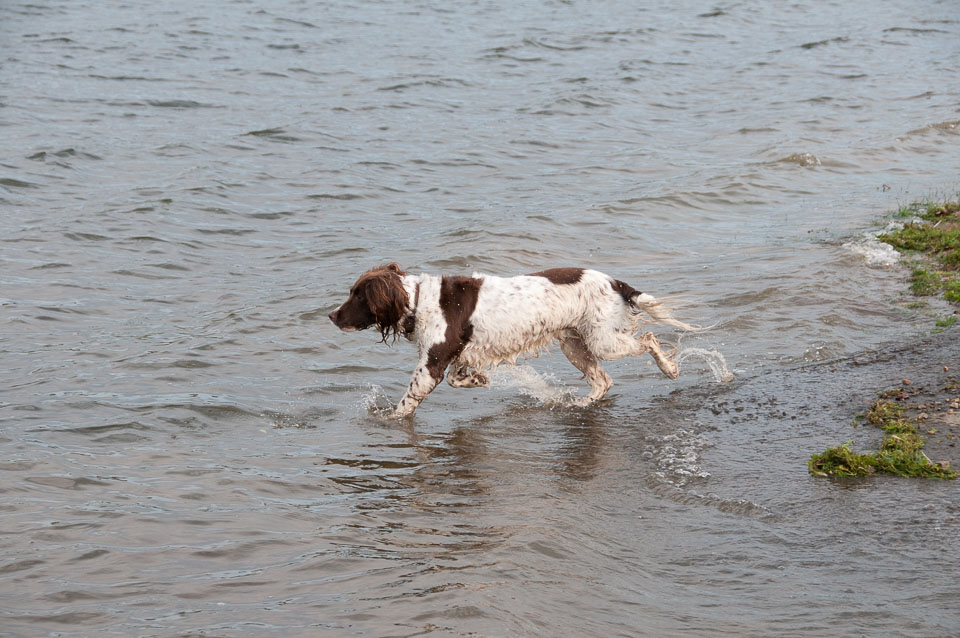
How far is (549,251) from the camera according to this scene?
38.9 ft

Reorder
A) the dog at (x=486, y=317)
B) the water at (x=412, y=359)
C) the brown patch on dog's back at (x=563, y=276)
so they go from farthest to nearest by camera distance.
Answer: the brown patch on dog's back at (x=563, y=276)
the dog at (x=486, y=317)
the water at (x=412, y=359)

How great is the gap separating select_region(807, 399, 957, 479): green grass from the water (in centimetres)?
14

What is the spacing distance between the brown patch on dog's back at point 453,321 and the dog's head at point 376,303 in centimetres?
32

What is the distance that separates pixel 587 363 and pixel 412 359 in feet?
6.12

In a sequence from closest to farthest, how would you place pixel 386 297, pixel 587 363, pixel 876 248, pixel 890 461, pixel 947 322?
pixel 890 461
pixel 386 297
pixel 587 363
pixel 947 322
pixel 876 248

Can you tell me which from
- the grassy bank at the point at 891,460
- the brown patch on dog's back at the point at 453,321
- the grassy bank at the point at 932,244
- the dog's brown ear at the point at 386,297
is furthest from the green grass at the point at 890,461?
the grassy bank at the point at 932,244

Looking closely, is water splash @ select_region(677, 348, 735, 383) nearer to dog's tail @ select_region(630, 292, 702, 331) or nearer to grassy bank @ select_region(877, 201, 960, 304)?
dog's tail @ select_region(630, 292, 702, 331)

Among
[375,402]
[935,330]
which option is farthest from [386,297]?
[935,330]

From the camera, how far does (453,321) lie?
7.40 m

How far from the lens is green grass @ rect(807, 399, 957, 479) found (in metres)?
5.45

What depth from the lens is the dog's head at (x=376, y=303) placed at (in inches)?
282

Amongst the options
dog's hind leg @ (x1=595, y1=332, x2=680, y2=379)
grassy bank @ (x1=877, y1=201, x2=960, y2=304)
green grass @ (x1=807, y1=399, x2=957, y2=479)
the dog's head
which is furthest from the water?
the dog's head

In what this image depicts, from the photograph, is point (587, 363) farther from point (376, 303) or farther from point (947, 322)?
point (947, 322)

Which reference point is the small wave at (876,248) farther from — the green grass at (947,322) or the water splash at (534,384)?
the water splash at (534,384)
